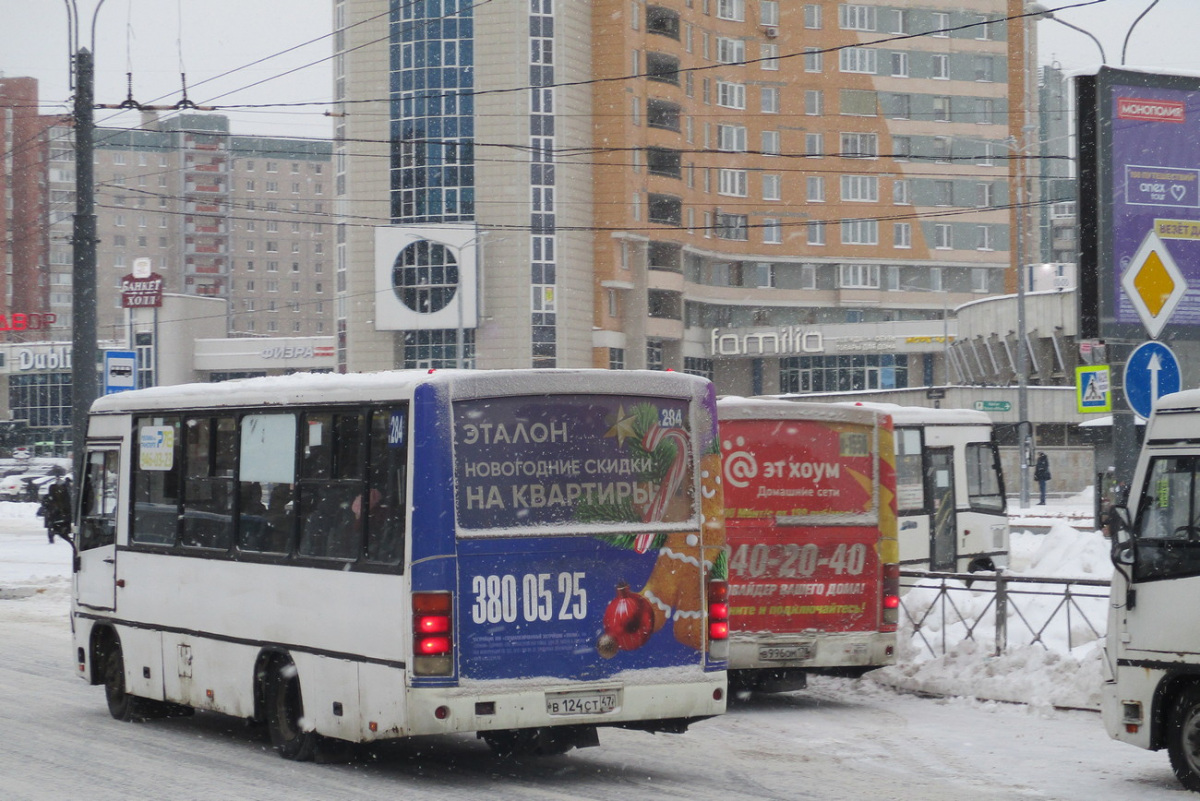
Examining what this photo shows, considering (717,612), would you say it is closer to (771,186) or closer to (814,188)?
(771,186)

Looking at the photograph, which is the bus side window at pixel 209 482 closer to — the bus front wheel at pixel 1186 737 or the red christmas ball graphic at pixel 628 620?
the red christmas ball graphic at pixel 628 620

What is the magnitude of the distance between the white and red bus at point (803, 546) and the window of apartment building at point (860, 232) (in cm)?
7707

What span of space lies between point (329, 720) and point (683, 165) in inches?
2854

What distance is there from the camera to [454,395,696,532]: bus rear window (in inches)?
365

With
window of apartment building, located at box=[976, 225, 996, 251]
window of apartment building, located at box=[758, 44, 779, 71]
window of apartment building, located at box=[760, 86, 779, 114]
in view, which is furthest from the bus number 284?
window of apartment building, located at box=[976, 225, 996, 251]

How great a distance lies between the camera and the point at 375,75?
253 feet

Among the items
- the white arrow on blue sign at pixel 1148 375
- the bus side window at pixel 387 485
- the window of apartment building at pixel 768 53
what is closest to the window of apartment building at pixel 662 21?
the window of apartment building at pixel 768 53

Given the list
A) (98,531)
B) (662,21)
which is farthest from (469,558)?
(662,21)

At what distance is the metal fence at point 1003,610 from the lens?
13539mm

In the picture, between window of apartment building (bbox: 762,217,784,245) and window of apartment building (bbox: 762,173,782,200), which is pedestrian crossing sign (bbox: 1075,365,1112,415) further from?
window of apartment building (bbox: 762,173,782,200)

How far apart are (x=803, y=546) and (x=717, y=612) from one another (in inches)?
129

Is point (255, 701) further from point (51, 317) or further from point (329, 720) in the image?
point (51, 317)

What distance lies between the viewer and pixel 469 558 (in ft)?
30.0

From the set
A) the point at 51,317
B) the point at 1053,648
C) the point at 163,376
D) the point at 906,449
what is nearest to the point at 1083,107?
the point at 906,449
